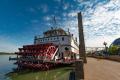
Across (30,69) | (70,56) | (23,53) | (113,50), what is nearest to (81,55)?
(30,69)

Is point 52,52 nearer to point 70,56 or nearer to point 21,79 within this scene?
point 70,56

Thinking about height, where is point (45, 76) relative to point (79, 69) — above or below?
below

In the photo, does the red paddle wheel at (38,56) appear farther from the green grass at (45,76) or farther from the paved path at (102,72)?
the paved path at (102,72)

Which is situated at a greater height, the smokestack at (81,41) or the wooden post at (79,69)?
the smokestack at (81,41)

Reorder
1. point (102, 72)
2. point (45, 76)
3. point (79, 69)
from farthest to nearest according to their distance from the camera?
point (45, 76) < point (102, 72) < point (79, 69)

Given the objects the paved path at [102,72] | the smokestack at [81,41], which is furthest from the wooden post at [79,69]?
the smokestack at [81,41]

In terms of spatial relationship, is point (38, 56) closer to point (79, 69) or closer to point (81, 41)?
point (81, 41)

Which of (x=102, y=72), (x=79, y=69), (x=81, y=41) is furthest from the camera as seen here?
(x=81, y=41)

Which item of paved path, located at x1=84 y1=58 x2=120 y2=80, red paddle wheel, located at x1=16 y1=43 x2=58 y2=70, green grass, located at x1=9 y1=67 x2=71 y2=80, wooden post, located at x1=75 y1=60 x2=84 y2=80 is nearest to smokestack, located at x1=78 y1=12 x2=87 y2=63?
green grass, located at x1=9 y1=67 x2=71 y2=80

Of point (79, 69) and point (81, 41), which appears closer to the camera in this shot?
point (79, 69)

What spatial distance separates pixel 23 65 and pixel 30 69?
1167mm

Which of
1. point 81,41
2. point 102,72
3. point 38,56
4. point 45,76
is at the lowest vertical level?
point 45,76

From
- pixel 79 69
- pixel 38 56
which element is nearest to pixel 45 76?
pixel 38 56

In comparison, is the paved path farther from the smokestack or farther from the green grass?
the smokestack
